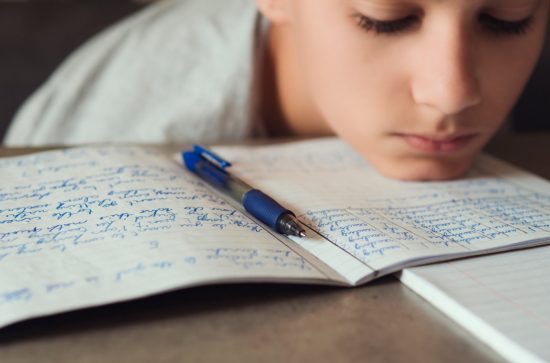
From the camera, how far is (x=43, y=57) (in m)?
1.36

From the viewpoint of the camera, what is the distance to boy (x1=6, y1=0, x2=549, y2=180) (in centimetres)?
69

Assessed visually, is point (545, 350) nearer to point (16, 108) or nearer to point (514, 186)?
point (514, 186)

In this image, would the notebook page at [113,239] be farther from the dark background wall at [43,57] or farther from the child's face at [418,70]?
the dark background wall at [43,57]

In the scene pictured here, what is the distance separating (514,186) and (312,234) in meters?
0.31

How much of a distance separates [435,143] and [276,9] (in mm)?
299

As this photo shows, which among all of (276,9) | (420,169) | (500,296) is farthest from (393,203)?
(276,9)

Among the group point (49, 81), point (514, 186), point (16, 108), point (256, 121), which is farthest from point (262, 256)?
point (16, 108)

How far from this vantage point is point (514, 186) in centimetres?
78

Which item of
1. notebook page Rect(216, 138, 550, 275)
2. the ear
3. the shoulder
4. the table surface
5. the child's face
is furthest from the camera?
the shoulder

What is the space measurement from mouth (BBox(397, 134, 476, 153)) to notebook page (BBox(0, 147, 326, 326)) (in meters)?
0.25

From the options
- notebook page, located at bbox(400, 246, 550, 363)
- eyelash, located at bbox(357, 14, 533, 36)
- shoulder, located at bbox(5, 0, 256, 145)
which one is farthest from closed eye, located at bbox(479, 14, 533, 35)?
shoulder, located at bbox(5, 0, 256, 145)

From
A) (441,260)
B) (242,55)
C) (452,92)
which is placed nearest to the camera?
(441,260)

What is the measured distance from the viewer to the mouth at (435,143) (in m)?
0.77

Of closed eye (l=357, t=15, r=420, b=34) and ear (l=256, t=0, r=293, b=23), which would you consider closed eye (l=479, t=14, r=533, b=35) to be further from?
ear (l=256, t=0, r=293, b=23)
